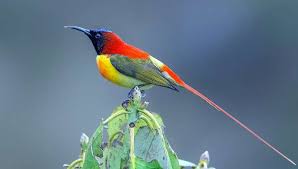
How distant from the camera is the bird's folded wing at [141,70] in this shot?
4.19 metres

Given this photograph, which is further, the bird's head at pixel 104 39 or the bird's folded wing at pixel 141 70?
the bird's head at pixel 104 39

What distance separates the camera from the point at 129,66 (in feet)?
14.1

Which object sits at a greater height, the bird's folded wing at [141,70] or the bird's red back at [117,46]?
the bird's red back at [117,46]

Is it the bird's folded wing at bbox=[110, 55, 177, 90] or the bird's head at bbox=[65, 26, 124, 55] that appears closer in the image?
the bird's folded wing at bbox=[110, 55, 177, 90]

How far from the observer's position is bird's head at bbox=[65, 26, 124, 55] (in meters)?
4.34

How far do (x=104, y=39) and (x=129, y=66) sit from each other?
17 centimetres

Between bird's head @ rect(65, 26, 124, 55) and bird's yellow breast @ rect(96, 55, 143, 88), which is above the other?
bird's head @ rect(65, 26, 124, 55)

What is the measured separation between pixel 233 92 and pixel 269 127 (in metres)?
0.66

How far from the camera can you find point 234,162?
1178 cm

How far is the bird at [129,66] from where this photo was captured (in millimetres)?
4184

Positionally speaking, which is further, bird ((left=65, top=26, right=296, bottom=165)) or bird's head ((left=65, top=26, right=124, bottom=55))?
bird's head ((left=65, top=26, right=124, bottom=55))

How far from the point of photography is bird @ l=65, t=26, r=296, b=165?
418cm

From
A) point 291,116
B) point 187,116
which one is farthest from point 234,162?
point 291,116

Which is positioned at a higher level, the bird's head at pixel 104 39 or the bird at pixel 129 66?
the bird's head at pixel 104 39
